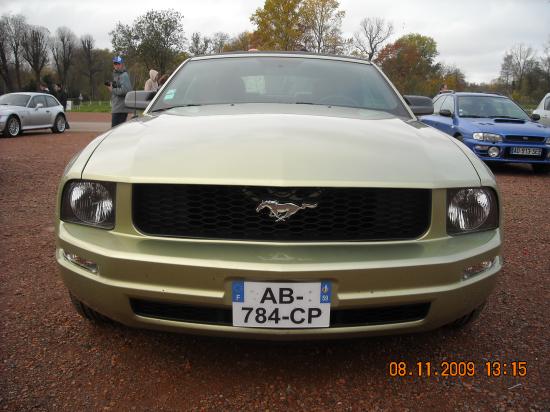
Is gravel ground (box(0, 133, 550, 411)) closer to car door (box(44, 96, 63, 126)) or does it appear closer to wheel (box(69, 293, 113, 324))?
wheel (box(69, 293, 113, 324))

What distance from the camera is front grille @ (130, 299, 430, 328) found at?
1.73m

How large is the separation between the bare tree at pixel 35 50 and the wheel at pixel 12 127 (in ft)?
158

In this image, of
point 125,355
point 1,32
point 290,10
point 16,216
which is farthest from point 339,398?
point 1,32

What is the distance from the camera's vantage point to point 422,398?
1875 mm

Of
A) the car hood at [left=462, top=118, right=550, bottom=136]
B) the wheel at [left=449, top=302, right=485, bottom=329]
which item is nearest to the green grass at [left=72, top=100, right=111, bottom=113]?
the car hood at [left=462, top=118, right=550, bottom=136]

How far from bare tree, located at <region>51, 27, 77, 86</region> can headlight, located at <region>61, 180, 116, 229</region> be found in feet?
204

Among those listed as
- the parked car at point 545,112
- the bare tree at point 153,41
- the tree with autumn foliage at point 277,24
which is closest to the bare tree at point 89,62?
the bare tree at point 153,41

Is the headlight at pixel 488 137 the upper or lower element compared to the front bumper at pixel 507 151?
upper

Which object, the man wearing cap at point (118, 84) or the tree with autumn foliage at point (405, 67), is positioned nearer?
the man wearing cap at point (118, 84)

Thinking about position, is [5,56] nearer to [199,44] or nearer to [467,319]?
[199,44]

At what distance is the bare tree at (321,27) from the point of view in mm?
37062

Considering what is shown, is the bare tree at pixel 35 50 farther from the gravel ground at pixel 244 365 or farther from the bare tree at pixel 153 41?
the gravel ground at pixel 244 365

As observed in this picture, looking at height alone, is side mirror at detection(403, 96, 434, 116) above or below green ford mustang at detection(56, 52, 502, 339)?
above

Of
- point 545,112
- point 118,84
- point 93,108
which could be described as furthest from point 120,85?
point 93,108
